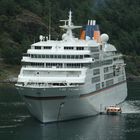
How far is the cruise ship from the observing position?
322 ft

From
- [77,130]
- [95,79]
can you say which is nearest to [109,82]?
[95,79]

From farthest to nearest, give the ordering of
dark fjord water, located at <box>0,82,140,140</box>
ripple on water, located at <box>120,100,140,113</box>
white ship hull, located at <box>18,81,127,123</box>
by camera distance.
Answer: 1. ripple on water, located at <box>120,100,140,113</box>
2. white ship hull, located at <box>18,81,127,123</box>
3. dark fjord water, located at <box>0,82,140,140</box>

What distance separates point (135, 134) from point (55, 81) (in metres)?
14.4

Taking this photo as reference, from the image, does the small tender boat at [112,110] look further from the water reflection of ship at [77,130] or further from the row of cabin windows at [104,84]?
the water reflection of ship at [77,130]

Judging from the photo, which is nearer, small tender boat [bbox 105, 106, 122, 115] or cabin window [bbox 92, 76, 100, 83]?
cabin window [bbox 92, 76, 100, 83]

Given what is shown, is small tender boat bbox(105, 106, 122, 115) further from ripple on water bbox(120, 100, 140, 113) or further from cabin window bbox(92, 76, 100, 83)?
cabin window bbox(92, 76, 100, 83)

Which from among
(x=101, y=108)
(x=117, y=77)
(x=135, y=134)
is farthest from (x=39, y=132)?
(x=117, y=77)

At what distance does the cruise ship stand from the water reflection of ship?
1.63 metres

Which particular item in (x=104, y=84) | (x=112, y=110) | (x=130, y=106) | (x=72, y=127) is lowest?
(x=72, y=127)

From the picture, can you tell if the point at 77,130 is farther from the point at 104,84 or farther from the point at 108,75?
the point at 108,75

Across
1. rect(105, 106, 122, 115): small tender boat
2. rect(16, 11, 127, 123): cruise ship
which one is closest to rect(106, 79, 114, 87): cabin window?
rect(16, 11, 127, 123): cruise ship

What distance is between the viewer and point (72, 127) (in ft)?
321

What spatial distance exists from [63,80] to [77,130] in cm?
813

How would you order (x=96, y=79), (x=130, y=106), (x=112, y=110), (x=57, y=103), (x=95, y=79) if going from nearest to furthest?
1. (x=57, y=103)
2. (x=95, y=79)
3. (x=96, y=79)
4. (x=112, y=110)
5. (x=130, y=106)
